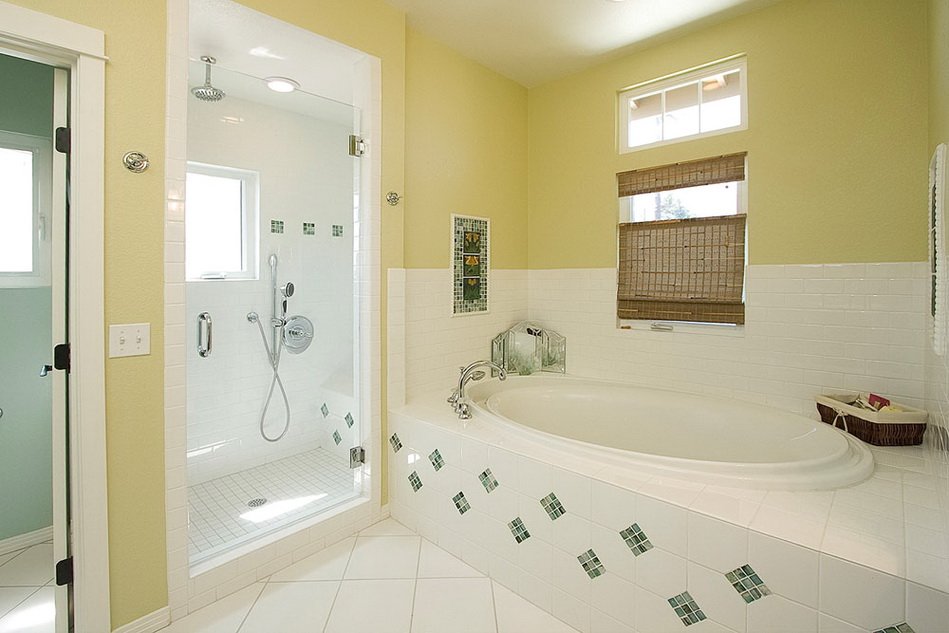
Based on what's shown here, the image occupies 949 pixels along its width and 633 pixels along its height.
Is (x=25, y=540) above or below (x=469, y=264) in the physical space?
below

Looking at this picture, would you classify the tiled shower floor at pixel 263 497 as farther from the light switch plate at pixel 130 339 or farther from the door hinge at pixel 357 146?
the door hinge at pixel 357 146

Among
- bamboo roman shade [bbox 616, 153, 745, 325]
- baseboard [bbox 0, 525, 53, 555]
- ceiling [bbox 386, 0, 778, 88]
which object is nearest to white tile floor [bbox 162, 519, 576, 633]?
baseboard [bbox 0, 525, 53, 555]

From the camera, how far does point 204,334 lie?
2299mm

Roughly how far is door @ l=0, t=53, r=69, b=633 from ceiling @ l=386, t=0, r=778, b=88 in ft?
6.32

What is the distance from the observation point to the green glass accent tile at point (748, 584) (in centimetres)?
135

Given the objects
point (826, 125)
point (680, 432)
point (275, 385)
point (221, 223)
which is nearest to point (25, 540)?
point (275, 385)

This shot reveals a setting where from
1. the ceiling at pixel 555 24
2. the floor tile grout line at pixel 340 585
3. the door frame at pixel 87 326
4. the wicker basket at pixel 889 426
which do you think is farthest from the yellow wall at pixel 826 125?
the door frame at pixel 87 326

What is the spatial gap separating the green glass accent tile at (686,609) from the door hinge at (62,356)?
222 cm

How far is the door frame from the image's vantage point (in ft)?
5.17

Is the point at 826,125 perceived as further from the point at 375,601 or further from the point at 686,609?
the point at 375,601

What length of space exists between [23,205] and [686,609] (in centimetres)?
329

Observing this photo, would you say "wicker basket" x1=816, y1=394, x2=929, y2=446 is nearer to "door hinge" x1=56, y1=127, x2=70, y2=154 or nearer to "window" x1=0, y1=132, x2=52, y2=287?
"door hinge" x1=56, y1=127, x2=70, y2=154

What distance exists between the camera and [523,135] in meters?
3.60

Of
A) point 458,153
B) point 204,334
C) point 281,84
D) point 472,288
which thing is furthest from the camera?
point 472,288
